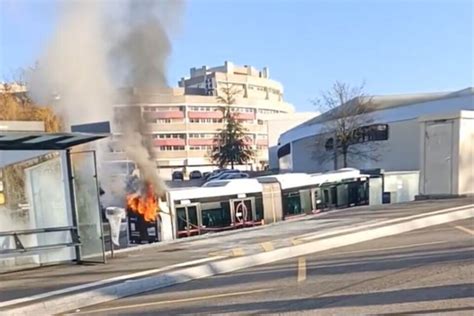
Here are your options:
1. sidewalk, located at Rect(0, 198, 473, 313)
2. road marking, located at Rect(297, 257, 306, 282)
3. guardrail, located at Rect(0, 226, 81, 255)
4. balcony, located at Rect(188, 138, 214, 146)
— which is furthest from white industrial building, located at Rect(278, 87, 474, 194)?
balcony, located at Rect(188, 138, 214, 146)

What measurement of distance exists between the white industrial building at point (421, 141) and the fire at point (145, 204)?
8.36 metres

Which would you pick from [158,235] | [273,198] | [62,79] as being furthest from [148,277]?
[62,79]

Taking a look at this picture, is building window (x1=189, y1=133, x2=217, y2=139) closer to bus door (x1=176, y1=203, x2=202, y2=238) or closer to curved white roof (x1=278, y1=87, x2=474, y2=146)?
curved white roof (x1=278, y1=87, x2=474, y2=146)

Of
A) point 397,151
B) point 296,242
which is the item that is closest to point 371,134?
point 397,151

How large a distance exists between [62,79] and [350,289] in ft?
58.6

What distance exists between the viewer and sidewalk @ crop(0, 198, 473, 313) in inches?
272

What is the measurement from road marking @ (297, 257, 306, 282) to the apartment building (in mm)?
55508

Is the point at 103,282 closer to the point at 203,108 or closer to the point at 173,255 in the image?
the point at 173,255

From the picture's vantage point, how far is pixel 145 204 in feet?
49.8

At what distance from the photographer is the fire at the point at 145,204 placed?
14672 millimetres

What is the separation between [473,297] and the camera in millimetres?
5020

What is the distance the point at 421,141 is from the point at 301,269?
30.6 feet

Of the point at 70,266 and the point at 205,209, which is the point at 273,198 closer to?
the point at 205,209

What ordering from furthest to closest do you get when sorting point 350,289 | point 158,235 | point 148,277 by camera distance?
point 158,235 → point 148,277 → point 350,289
